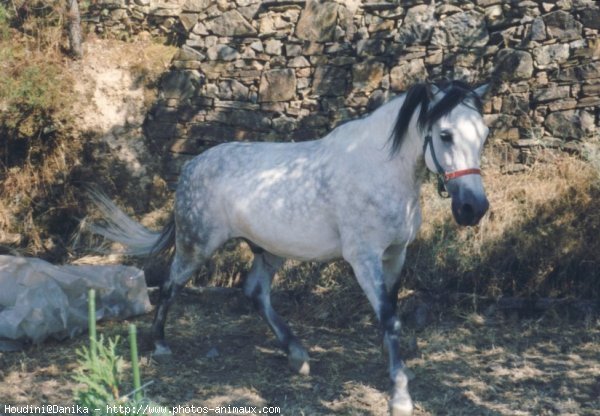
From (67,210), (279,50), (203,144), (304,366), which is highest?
(279,50)

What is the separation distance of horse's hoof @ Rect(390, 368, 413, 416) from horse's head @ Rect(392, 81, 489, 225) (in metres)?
0.95

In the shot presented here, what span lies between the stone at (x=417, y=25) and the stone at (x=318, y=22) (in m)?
0.73

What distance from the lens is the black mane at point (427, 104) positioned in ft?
13.6

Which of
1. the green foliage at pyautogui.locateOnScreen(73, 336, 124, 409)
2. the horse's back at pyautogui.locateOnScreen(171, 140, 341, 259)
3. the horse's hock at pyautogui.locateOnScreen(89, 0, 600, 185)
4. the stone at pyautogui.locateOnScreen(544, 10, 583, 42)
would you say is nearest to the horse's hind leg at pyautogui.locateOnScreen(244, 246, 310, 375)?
the horse's back at pyautogui.locateOnScreen(171, 140, 341, 259)

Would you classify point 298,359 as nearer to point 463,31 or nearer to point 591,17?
point 463,31

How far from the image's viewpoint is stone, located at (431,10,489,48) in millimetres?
7312

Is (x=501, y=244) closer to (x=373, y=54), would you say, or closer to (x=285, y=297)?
(x=285, y=297)

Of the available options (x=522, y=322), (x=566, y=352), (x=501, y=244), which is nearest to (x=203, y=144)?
(x=501, y=244)

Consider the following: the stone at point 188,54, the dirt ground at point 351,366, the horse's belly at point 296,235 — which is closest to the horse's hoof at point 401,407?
the dirt ground at point 351,366

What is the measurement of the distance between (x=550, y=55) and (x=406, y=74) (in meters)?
1.38

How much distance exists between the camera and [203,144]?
8094 millimetres

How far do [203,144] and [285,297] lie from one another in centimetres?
236

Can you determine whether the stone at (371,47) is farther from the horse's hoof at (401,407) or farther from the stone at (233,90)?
the horse's hoof at (401,407)

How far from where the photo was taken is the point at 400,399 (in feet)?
13.4
